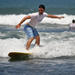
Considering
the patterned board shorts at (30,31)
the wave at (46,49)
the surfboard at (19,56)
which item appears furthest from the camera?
the wave at (46,49)

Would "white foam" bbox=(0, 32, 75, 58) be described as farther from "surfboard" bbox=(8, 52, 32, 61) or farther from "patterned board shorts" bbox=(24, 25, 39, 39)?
"patterned board shorts" bbox=(24, 25, 39, 39)

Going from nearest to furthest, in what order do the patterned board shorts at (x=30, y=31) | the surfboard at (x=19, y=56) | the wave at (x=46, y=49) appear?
the surfboard at (x=19, y=56) < the patterned board shorts at (x=30, y=31) < the wave at (x=46, y=49)

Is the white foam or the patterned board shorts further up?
the patterned board shorts

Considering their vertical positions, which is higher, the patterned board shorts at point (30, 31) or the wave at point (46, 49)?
the patterned board shorts at point (30, 31)

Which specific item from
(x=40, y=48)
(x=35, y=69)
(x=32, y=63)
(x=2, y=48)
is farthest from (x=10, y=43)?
(x=35, y=69)

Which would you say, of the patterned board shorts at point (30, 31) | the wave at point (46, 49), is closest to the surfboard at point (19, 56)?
the wave at point (46, 49)

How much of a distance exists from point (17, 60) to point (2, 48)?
5.03ft

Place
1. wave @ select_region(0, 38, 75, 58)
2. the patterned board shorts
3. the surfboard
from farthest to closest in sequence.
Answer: wave @ select_region(0, 38, 75, 58) < the patterned board shorts < the surfboard

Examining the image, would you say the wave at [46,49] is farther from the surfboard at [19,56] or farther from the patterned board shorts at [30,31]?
the patterned board shorts at [30,31]

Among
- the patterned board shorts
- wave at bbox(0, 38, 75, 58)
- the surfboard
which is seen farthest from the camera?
wave at bbox(0, 38, 75, 58)

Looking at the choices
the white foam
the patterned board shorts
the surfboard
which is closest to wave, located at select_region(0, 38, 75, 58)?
the white foam

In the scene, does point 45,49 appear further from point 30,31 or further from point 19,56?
point 19,56

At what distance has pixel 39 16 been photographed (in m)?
12.1

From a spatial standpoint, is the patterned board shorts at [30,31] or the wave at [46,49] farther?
the wave at [46,49]
